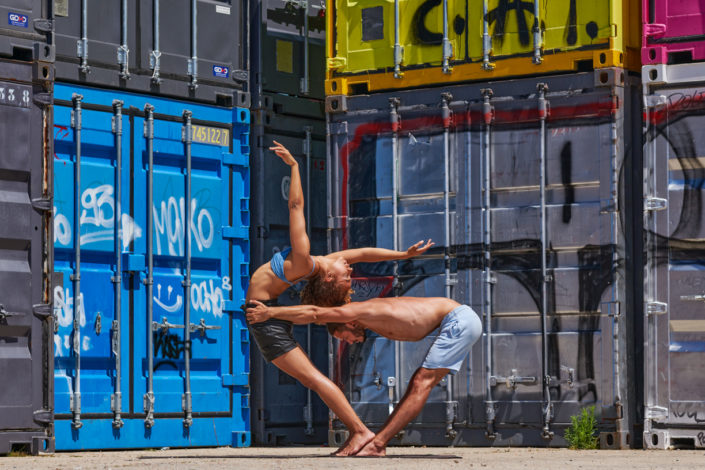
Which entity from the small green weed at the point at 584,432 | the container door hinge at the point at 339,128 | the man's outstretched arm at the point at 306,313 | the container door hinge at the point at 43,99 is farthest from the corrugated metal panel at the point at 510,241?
the container door hinge at the point at 43,99

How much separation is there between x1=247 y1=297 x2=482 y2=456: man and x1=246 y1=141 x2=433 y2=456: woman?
138 mm

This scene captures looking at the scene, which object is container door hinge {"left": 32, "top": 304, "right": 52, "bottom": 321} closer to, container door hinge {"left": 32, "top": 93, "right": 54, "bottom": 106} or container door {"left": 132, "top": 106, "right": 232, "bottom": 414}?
container door {"left": 132, "top": 106, "right": 232, "bottom": 414}

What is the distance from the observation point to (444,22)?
12.2 metres

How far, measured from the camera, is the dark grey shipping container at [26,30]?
11.1m

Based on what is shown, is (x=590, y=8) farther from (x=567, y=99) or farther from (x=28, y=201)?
(x=28, y=201)

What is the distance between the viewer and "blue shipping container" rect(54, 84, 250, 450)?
11.6 meters

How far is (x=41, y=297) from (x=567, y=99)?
445cm

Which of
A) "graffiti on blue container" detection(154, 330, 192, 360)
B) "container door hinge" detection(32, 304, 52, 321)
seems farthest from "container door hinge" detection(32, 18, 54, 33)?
"graffiti on blue container" detection(154, 330, 192, 360)

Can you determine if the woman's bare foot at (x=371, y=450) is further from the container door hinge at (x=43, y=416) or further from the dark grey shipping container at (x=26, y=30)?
the dark grey shipping container at (x=26, y=30)

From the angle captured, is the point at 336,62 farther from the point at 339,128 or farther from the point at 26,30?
the point at 26,30

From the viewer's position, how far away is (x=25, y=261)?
11109mm

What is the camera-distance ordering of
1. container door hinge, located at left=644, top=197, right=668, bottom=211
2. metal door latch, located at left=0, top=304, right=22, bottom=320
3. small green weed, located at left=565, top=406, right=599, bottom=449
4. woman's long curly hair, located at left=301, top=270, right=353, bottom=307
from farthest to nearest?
container door hinge, located at left=644, top=197, right=668, bottom=211 → small green weed, located at left=565, top=406, right=599, bottom=449 → metal door latch, located at left=0, top=304, right=22, bottom=320 → woman's long curly hair, located at left=301, top=270, right=353, bottom=307

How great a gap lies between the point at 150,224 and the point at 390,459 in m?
3.71

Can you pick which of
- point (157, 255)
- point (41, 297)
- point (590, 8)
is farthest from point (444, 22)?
point (41, 297)
